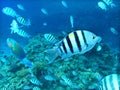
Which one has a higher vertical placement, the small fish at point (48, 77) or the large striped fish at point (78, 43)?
the small fish at point (48, 77)

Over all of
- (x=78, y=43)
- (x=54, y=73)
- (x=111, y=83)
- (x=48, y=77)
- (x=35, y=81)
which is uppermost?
(x=54, y=73)

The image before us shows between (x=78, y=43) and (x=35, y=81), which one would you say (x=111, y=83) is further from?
(x=35, y=81)

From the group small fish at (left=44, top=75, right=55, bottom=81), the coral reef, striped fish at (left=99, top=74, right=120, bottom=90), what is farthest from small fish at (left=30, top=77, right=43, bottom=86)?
striped fish at (left=99, top=74, right=120, bottom=90)

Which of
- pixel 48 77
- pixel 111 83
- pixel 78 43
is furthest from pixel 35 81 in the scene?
pixel 111 83

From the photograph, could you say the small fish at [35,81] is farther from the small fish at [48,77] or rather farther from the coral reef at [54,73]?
the small fish at [48,77]

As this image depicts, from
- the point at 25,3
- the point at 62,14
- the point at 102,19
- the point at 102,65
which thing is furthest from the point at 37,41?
the point at 25,3

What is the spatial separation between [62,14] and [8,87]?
104 feet

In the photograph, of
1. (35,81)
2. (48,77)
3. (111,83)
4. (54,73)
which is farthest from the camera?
(54,73)

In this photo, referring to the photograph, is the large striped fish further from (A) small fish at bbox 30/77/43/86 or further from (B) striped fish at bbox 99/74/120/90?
(A) small fish at bbox 30/77/43/86

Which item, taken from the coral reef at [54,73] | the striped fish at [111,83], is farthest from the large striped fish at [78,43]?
the coral reef at [54,73]

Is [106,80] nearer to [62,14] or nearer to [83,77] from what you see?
[83,77]

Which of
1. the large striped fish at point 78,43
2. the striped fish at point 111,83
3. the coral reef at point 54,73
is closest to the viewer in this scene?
the striped fish at point 111,83

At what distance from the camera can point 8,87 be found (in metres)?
8.70

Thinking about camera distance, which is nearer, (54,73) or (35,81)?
(35,81)
